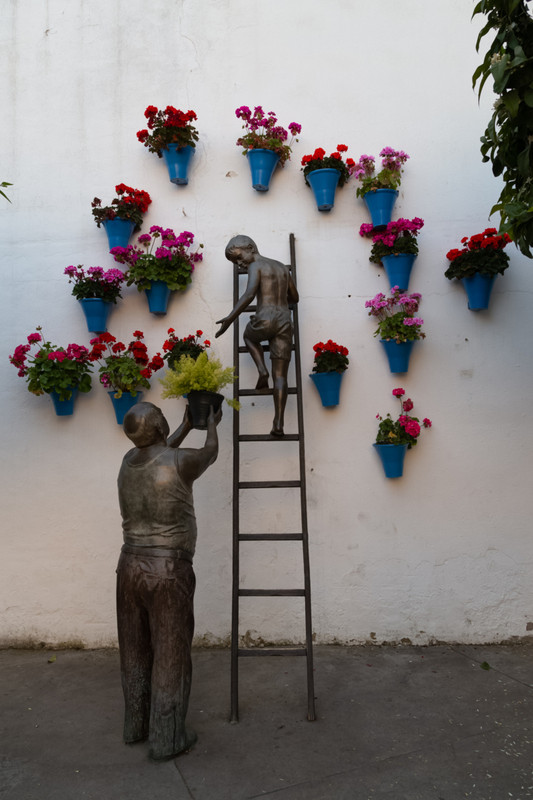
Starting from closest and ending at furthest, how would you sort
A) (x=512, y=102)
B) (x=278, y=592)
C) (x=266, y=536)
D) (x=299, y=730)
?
(x=512, y=102)
(x=299, y=730)
(x=278, y=592)
(x=266, y=536)

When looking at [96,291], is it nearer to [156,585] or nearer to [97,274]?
[97,274]

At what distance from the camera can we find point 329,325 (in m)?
4.25

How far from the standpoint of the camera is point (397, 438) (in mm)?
3957

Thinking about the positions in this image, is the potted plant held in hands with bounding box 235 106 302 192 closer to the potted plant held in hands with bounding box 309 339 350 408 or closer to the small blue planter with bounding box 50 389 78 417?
the potted plant held in hands with bounding box 309 339 350 408

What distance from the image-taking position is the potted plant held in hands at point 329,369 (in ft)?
13.1

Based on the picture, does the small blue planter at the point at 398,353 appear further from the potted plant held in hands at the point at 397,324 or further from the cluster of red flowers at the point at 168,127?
the cluster of red flowers at the point at 168,127

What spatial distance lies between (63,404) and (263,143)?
227 centimetres

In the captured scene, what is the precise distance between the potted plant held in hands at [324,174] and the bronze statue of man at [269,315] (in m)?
0.80

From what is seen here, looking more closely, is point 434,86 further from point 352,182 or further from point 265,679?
→ point 265,679

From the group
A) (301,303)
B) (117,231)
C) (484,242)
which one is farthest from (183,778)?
(484,242)

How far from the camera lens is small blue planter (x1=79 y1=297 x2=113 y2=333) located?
4156mm

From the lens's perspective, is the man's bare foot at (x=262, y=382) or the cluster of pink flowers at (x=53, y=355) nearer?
the man's bare foot at (x=262, y=382)

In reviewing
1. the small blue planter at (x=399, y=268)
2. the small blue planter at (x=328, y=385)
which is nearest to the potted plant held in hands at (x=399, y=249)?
the small blue planter at (x=399, y=268)

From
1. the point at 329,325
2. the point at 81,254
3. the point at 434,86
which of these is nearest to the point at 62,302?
the point at 81,254
